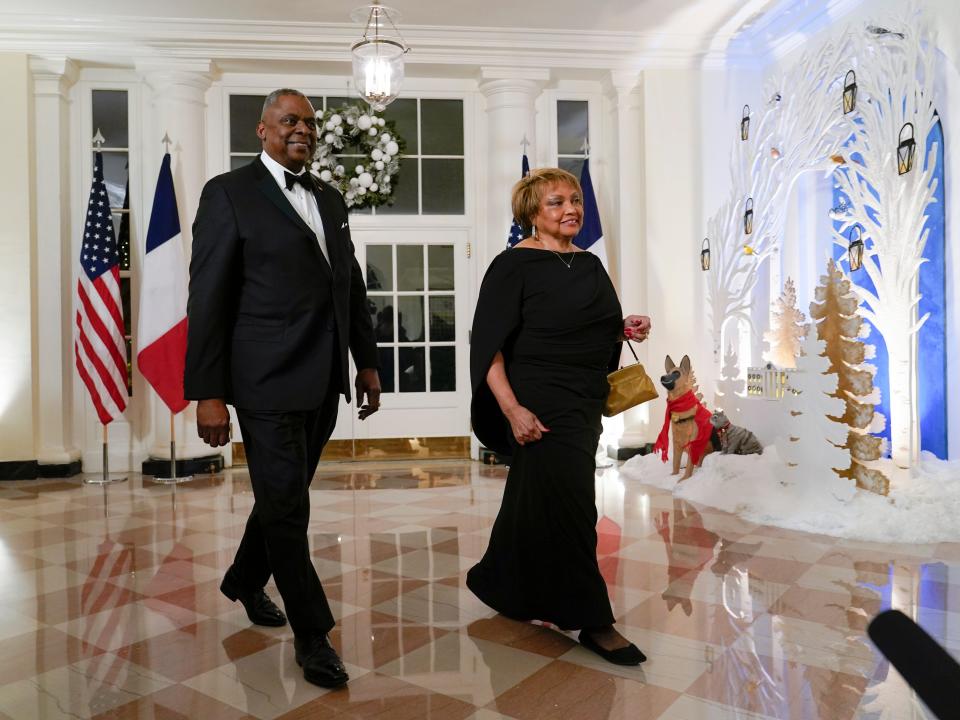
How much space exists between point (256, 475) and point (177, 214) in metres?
4.46

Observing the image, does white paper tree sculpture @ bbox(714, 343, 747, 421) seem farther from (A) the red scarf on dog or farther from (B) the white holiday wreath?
(B) the white holiday wreath

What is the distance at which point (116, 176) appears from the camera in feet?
21.4

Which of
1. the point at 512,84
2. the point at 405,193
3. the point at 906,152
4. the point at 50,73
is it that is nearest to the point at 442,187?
the point at 405,193

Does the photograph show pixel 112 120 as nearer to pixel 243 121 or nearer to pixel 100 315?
pixel 243 121

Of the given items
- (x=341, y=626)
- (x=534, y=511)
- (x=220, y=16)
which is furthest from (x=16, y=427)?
(x=534, y=511)

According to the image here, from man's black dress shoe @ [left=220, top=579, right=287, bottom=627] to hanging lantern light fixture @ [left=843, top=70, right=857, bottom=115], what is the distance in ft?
14.1

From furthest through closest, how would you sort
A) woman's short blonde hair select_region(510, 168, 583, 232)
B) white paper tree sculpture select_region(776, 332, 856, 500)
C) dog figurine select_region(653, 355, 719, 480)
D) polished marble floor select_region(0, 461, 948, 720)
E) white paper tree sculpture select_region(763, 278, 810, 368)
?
white paper tree sculpture select_region(763, 278, 810, 368) < dog figurine select_region(653, 355, 719, 480) < white paper tree sculpture select_region(776, 332, 856, 500) < woman's short blonde hair select_region(510, 168, 583, 232) < polished marble floor select_region(0, 461, 948, 720)

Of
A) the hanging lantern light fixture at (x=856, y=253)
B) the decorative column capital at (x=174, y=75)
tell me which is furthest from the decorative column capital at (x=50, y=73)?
the hanging lantern light fixture at (x=856, y=253)

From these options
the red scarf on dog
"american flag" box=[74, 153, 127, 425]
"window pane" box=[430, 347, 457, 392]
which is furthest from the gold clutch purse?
"american flag" box=[74, 153, 127, 425]

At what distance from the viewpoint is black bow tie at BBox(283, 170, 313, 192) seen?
2.40 m

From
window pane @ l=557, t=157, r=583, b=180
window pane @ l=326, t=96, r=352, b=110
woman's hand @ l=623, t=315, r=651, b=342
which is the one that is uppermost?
window pane @ l=326, t=96, r=352, b=110

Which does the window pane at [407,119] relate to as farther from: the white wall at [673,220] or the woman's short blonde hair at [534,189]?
the woman's short blonde hair at [534,189]

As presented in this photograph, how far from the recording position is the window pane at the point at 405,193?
6.81 meters

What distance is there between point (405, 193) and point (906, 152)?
3.86 metres
